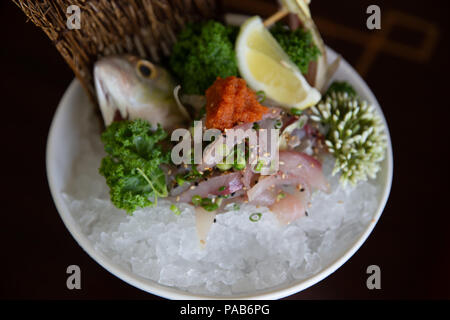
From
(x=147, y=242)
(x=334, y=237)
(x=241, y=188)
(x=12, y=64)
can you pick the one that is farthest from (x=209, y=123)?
(x=12, y=64)

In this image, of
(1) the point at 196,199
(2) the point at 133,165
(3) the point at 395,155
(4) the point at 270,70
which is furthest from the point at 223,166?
(3) the point at 395,155

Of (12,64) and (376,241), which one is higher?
(12,64)

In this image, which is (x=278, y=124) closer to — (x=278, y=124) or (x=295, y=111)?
(x=278, y=124)

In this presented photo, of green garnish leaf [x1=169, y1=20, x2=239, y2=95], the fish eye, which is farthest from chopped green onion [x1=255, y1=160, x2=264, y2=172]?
the fish eye

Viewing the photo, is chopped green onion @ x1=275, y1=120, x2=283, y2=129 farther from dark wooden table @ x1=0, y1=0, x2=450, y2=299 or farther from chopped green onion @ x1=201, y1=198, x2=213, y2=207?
dark wooden table @ x1=0, y1=0, x2=450, y2=299

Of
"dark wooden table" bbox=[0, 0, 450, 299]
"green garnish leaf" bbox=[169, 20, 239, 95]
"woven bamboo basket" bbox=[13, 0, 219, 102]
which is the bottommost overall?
"dark wooden table" bbox=[0, 0, 450, 299]
